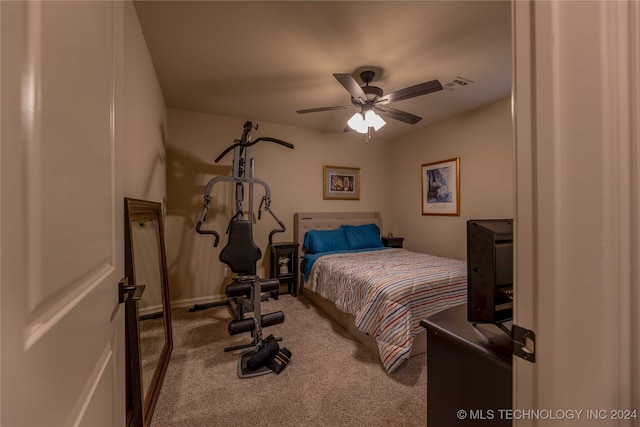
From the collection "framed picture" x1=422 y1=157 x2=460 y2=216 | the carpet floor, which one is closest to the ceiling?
"framed picture" x1=422 y1=157 x2=460 y2=216

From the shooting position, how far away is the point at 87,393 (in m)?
0.61

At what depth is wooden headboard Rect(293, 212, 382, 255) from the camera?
4031 mm

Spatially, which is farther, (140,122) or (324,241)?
(324,241)

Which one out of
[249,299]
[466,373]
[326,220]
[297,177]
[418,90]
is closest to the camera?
[466,373]

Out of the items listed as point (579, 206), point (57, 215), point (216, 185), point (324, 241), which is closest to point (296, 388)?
point (57, 215)

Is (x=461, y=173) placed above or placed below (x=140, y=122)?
below

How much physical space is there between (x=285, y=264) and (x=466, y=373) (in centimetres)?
308

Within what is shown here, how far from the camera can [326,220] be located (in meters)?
4.25

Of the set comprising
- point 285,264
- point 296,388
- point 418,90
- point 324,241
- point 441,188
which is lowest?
point 296,388

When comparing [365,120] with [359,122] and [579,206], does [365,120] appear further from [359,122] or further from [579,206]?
[579,206]

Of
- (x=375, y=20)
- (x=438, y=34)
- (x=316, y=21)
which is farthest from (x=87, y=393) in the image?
(x=438, y=34)

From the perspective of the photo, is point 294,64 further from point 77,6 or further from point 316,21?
point 77,6

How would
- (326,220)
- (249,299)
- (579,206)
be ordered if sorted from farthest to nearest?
(326,220) → (249,299) → (579,206)

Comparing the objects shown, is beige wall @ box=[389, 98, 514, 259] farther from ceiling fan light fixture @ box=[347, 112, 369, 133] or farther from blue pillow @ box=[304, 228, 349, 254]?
ceiling fan light fixture @ box=[347, 112, 369, 133]
